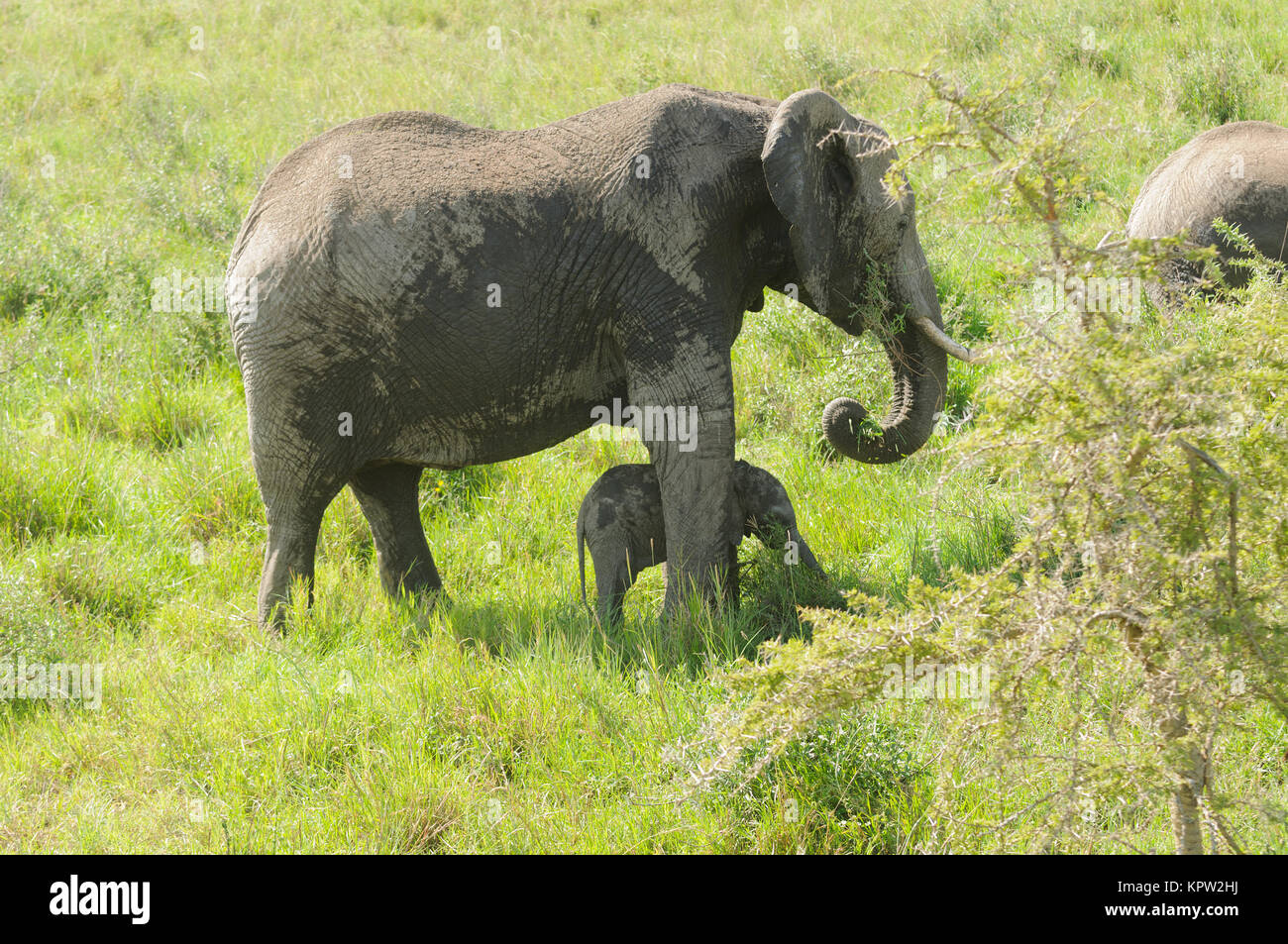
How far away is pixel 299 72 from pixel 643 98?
10.5m

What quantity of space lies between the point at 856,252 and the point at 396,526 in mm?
2560

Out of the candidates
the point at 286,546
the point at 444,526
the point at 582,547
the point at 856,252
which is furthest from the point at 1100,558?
the point at 444,526

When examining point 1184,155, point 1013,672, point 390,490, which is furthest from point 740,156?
point 1184,155

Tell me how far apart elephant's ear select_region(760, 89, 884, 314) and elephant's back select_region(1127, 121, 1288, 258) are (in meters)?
2.38

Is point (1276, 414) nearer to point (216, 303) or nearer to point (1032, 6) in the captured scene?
point (216, 303)

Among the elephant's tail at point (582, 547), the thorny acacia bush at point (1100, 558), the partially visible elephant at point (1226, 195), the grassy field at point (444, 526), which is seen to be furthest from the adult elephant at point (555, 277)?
the partially visible elephant at point (1226, 195)

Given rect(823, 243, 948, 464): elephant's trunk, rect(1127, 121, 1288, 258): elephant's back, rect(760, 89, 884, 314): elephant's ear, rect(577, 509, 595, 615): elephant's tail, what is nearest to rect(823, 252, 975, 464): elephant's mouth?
rect(823, 243, 948, 464): elephant's trunk

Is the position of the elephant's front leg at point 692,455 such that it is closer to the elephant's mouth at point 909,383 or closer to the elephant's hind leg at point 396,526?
the elephant's mouth at point 909,383

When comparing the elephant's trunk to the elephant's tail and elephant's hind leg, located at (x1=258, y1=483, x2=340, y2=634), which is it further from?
elephant's hind leg, located at (x1=258, y1=483, x2=340, y2=634)

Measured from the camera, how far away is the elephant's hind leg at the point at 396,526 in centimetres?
632

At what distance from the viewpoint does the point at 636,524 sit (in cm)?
582

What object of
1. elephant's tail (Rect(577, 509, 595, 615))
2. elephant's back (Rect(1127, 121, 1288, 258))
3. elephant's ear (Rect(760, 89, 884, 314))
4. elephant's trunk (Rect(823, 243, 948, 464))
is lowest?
elephant's tail (Rect(577, 509, 595, 615))

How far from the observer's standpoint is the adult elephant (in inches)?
212

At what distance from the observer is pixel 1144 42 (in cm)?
1167
